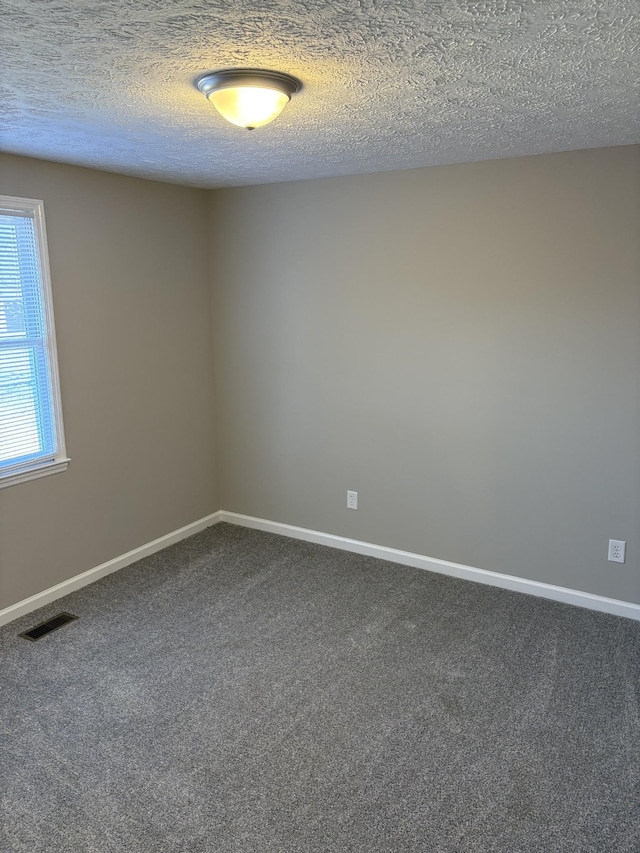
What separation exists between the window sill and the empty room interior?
0.6 inches

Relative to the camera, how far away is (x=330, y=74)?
1.90 metres

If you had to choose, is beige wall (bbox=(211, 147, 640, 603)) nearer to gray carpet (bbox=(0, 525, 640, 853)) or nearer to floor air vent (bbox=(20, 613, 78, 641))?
gray carpet (bbox=(0, 525, 640, 853))

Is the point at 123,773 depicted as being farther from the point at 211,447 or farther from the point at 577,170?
the point at 577,170

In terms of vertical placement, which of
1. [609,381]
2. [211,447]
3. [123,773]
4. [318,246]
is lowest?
[123,773]

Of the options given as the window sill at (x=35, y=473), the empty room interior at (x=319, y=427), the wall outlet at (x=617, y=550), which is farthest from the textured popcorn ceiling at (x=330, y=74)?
the wall outlet at (x=617, y=550)

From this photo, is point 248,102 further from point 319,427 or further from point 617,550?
point 617,550

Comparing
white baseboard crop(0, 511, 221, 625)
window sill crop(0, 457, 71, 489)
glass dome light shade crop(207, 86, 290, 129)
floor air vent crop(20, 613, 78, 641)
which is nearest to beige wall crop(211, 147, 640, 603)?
white baseboard crop(0, 511, 221, 625)

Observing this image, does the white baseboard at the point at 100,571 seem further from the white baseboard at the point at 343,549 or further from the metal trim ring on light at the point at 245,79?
the metal trim ring on light at the point at 245,79

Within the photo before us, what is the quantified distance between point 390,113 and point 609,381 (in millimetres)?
1781

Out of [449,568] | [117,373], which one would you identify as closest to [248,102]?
[117,373]

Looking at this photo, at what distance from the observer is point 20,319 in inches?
131

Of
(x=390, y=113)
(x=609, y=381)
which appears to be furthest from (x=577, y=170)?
(x=390, y=113)

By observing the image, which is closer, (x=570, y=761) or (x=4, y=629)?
(x=570, y=761)

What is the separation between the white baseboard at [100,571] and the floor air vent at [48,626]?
0.54ft
